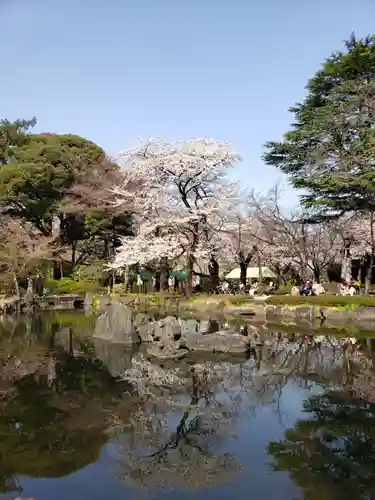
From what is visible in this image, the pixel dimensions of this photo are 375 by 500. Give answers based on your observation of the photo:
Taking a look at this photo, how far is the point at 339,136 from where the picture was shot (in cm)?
2139

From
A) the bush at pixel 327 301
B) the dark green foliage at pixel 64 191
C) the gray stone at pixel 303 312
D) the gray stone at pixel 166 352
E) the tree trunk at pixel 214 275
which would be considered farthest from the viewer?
the dark green foliage at pixel 64 191

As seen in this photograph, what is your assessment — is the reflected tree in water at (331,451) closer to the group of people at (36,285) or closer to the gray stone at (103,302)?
the gray stone at (103,302)

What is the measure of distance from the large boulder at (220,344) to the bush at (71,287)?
1809 centimetres

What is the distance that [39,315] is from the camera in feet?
77.5

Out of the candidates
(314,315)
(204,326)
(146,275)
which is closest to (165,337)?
(204,326)

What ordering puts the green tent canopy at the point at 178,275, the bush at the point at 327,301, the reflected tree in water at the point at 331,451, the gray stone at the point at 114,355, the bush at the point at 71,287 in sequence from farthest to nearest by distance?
the green tent canopy at the point at 178,275 < the bush at the point at 71,287 < the bush at the point at 327,301 < the gray stone at the point at 114,355 < the reflected tree in water at the point at 331,451

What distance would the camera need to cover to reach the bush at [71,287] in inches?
1209

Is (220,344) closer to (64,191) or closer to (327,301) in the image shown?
(327,301)

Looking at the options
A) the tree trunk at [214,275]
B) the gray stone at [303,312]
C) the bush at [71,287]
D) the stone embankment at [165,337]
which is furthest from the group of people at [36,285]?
the gray stone at [303,312]

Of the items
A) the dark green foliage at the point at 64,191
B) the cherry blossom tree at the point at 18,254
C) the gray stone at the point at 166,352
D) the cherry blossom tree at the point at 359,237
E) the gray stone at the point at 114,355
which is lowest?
the gray stone at the point at 114,355

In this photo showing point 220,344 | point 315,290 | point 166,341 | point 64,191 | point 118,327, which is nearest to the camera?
point 166,341

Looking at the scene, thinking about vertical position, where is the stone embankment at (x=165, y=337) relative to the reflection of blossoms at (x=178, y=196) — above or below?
below

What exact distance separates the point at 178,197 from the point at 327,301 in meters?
10.5

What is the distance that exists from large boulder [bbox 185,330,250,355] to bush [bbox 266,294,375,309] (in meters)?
8.78
